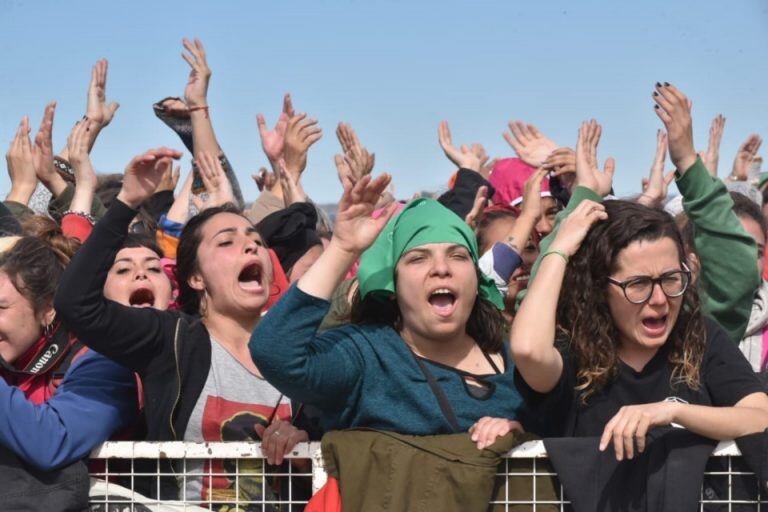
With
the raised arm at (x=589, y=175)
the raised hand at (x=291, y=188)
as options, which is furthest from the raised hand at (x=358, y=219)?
the raised hand at (x=291, y=188)

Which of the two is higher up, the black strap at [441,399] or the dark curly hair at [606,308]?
the dark curly hair at [606,308]

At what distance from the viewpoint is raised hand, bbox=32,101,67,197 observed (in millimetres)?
7855

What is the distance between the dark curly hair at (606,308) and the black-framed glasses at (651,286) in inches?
4.0

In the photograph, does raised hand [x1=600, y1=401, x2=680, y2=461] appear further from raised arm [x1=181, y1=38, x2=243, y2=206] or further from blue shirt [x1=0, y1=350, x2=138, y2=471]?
raised arm [x1=181, y1=38, x2=243, y2=206]

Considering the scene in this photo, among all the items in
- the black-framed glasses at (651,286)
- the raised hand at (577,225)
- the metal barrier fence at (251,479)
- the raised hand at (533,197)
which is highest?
the raised hand at (533,197)

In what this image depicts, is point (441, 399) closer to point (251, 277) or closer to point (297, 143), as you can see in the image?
point (251, 277)

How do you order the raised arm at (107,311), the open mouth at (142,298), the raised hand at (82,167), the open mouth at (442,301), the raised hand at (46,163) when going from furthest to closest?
the raised hand at (46,163)
the raised hand at (82,167)
the open mouth at (142,298)
the open mouth at (442,301)
the raised arm at (107,311)

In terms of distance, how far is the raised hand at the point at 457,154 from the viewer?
27.3 ft

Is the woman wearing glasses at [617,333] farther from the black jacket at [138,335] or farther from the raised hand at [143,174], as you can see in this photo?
the raised hand at [143,174]

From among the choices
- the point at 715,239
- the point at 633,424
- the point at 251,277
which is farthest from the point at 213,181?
the point at 633,424

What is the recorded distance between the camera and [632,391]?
451cm

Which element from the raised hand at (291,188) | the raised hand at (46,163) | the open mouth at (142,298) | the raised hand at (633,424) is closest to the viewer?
the raised hand at (633,424)

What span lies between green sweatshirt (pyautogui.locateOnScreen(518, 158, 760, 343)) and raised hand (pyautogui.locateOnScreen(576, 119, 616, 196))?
0.44 metres

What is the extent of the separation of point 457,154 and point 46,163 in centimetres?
262
